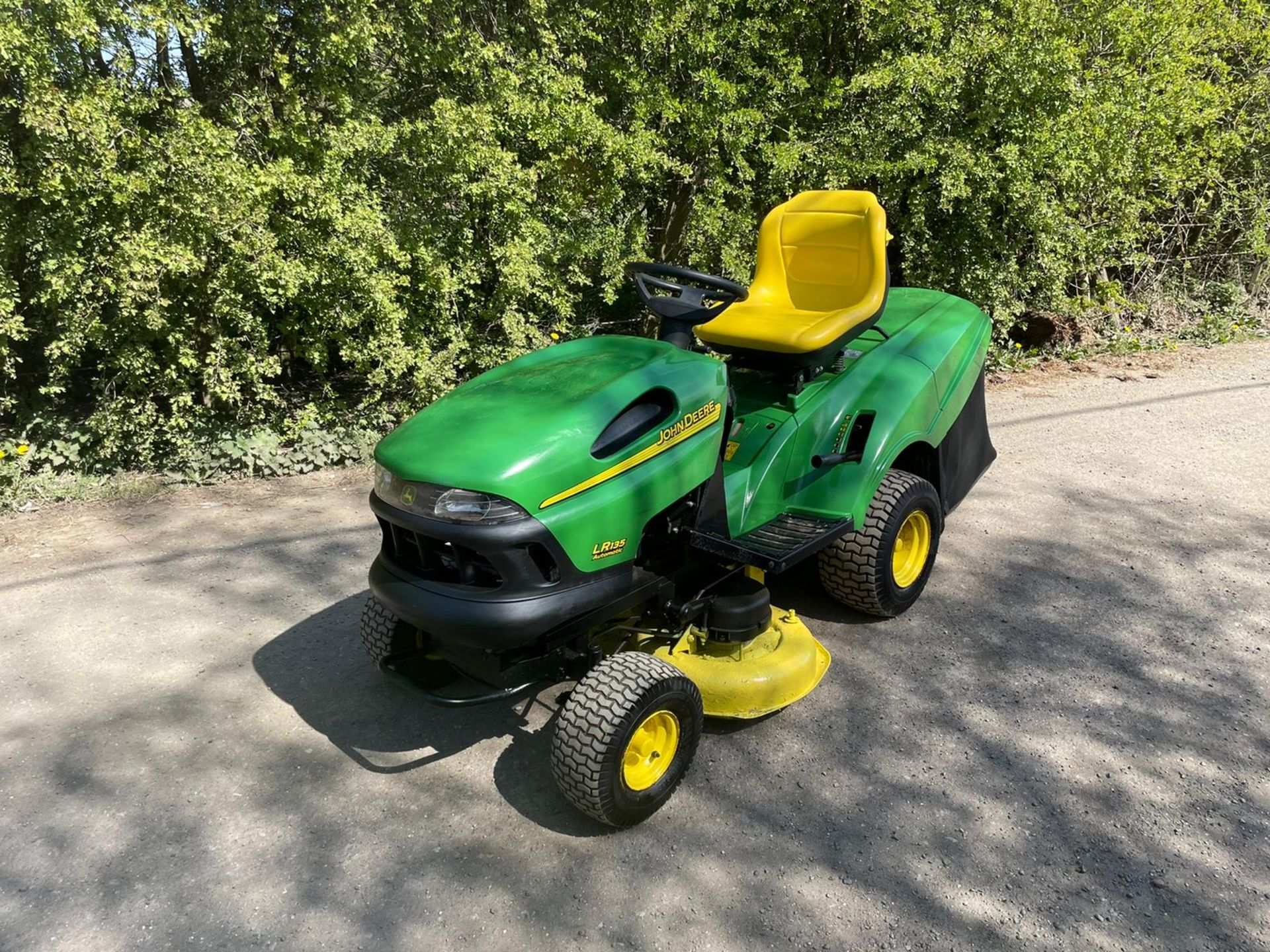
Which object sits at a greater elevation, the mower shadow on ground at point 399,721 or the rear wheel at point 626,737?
the rear wheel at point 626,737

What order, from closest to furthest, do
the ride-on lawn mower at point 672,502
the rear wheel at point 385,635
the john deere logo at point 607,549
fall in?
1. the ride-on lawn mower at point 672,502
2. the john deere logo at point 607,549
3. the rear wheel at point 385,635

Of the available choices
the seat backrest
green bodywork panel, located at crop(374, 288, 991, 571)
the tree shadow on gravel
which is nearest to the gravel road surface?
the tree shadow on gravel

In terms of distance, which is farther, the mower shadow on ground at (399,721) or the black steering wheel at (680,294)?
the black steering wheel at (680,294)

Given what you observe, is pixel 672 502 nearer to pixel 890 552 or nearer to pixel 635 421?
pixel 635 421

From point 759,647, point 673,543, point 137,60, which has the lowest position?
point 759,647

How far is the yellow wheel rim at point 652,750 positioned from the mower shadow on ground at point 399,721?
0.18 meters

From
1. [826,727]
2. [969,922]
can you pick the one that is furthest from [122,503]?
[969,922]

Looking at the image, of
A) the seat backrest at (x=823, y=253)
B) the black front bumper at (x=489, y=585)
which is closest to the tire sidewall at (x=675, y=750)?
the black front bumper at (x=489, y=585)

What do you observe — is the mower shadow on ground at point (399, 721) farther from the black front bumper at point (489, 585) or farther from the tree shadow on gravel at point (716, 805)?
the black front bumper at point (489, 585)

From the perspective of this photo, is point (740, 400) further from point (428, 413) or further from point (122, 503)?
point (122, 503)

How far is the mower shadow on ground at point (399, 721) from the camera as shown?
2.74 m

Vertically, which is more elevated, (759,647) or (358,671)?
(759,647)

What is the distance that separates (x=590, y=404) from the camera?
2.52 m

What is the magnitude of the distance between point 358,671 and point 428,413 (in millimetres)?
1223
